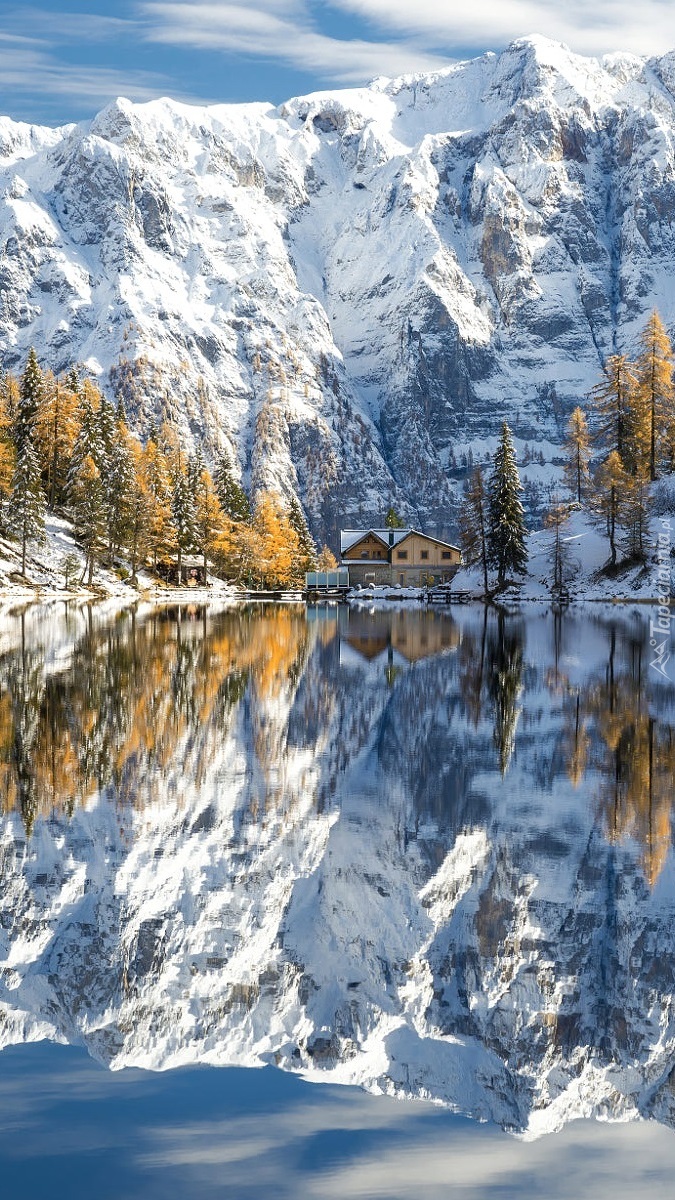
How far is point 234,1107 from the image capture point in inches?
321

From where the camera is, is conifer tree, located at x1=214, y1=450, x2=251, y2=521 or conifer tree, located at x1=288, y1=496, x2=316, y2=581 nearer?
conifer tree, located at x1=214, y1=450, x2=251, y2=521

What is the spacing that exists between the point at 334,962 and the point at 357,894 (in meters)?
1.77

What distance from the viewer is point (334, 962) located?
10414mm

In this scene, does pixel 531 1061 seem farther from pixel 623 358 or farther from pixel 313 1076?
pixel 623 358

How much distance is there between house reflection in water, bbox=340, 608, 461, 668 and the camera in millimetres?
40969

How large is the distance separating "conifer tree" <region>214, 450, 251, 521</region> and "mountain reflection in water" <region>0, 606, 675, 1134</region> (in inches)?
4861

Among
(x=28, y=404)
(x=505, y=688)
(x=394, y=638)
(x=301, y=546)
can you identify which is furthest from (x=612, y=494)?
(x=505, y=688)

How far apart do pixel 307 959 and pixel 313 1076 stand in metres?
1.82

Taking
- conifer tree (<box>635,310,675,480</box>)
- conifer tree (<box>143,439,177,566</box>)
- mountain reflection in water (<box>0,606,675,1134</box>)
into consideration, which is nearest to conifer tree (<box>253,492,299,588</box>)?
conifer tree (<box>143,439,177,566</box>)

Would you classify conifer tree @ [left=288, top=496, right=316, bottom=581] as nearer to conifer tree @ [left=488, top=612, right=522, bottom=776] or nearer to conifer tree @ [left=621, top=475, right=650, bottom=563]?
conifer tree @ [left=621, top=475, right=650, bottom=563]

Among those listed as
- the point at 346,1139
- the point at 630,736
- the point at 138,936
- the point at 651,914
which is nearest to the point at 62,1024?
the point at 138,936

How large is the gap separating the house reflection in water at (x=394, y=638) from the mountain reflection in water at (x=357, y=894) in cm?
1484

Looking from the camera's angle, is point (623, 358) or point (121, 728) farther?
point (623, 358)

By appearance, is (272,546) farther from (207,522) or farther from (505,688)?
(505,688)
